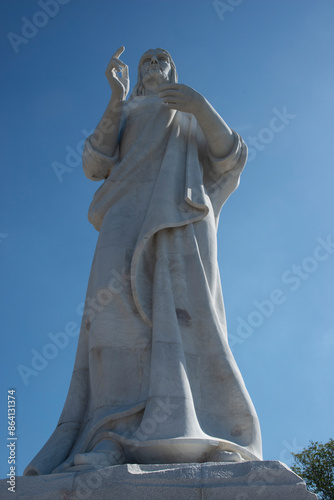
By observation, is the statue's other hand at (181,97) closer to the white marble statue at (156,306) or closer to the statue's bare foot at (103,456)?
the white marble statue at (156,306)

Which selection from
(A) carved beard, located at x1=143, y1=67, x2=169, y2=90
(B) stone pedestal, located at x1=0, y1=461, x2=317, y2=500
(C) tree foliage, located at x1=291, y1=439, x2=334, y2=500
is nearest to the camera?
(B) stone pedestal, located at x1=0, y1=461, x2=317, y2=500

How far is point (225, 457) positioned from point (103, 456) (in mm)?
1116

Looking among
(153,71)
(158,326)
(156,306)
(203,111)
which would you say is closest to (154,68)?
(153,71)

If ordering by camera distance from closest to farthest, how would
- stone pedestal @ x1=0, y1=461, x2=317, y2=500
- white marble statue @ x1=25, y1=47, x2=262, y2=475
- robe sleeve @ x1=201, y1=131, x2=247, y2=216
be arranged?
stone pedestal @ x1=0, y1=461, x2=317, y2=500
white marble statue @ x1=25, y1=47, x2=262, y2=475
robe sleeve @ x1=201, y1=131, x2=247, y2=216

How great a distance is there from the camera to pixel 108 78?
815 centimetres

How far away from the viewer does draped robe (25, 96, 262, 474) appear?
5590mm

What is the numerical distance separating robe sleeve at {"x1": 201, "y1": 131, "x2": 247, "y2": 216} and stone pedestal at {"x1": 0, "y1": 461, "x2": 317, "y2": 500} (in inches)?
162

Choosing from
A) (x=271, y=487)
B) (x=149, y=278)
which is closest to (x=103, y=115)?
(x=149, y=278)

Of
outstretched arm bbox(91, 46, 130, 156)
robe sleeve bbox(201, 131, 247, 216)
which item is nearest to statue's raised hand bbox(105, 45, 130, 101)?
outstretched arm bbox(91, 46, 130, 156)

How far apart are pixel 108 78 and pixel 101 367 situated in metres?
4.28

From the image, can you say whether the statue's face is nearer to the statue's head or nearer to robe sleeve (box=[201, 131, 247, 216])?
the statue's head

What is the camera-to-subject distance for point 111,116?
8.27 metres

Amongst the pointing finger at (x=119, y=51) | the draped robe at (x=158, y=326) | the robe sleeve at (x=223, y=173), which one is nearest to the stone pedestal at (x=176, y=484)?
the draped robe at (x=158, y=326)

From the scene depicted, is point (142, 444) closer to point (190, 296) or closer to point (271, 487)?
point (271, 487)
